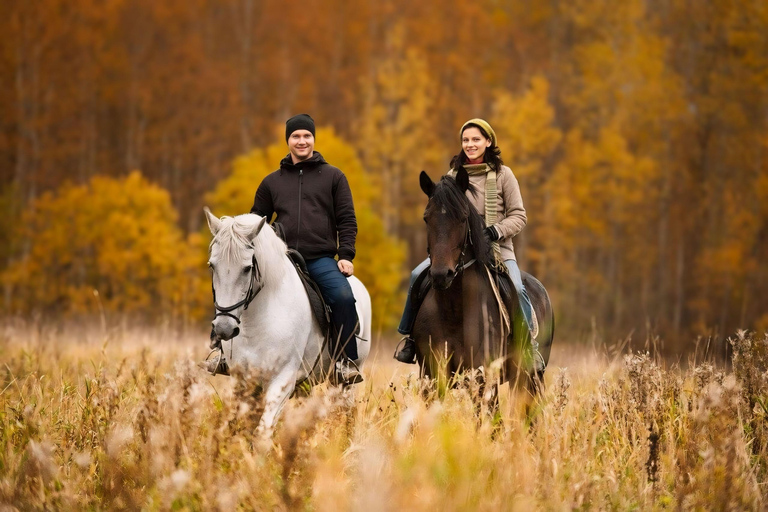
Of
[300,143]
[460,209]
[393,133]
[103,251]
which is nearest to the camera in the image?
[460,209]

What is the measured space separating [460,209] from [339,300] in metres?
1.26

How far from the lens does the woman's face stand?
23.9ft

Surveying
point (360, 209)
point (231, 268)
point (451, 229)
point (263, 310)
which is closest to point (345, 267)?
point (263, 310)

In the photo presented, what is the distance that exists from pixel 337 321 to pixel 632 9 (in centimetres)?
3586

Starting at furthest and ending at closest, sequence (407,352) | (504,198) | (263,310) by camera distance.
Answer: (504,198) < (407,352) < (263,310)

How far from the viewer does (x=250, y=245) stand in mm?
6273

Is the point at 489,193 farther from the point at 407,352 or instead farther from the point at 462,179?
the point at 407,352

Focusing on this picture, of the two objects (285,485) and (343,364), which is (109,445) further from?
(343,364)

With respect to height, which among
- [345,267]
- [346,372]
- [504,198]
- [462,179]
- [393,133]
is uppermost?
[393,133]

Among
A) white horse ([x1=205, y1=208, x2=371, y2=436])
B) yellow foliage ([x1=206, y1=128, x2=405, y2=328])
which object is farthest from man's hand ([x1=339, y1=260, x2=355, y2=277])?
yellow foliage ([x1=206, y1=128, x2=405, y2=328])

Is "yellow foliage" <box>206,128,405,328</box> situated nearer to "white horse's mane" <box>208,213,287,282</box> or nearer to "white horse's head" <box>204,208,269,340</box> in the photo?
"white horse's mane" <box>208,213,287,282</box>

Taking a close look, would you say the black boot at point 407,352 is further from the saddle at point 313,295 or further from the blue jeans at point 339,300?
the saddle at point 313,295

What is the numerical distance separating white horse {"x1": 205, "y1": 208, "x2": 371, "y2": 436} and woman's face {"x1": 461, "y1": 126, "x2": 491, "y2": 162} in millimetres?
1767

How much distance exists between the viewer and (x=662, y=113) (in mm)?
35156
